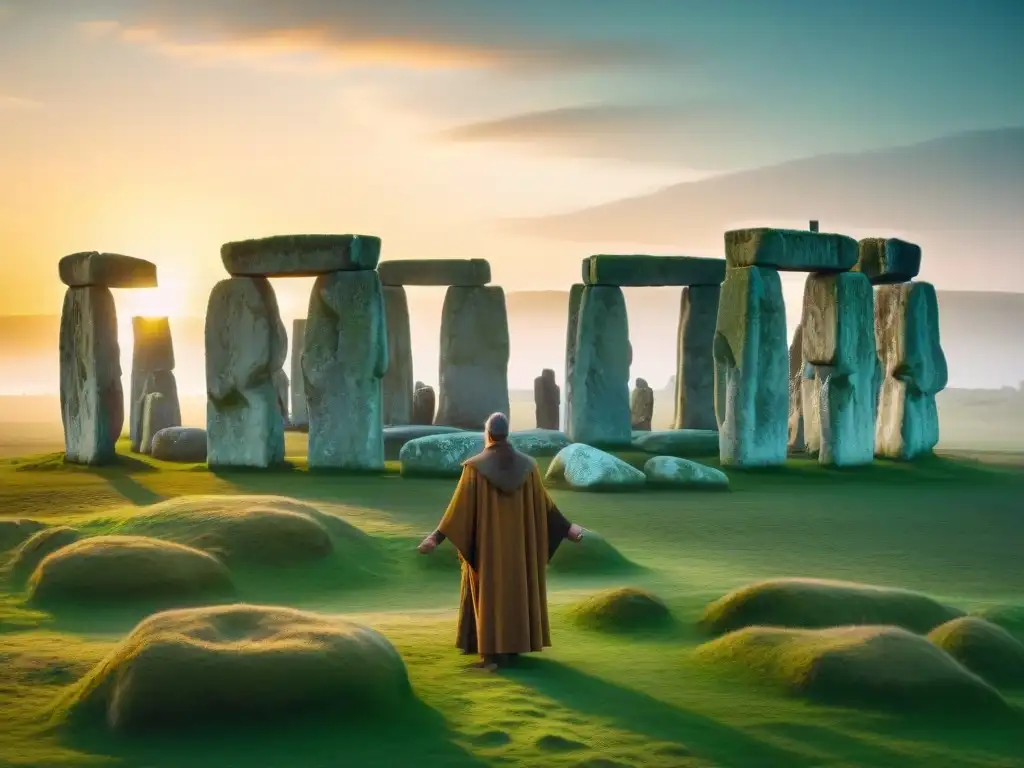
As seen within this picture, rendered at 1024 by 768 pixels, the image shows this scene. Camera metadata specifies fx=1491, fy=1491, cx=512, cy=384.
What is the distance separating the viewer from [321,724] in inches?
300

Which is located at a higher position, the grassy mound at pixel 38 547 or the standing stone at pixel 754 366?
the standing stone at pixel 754 366

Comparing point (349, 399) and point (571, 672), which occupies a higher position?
point (349, 399)

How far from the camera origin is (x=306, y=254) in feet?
69.5

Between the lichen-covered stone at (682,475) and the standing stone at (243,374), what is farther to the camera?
the standing stone at (243,374)

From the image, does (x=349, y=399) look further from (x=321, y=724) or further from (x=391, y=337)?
(x=321, y=724)

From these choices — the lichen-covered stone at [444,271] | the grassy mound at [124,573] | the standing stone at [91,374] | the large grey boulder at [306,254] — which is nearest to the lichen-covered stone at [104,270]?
the standing stone at [91,374]

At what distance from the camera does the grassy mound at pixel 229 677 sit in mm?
7547

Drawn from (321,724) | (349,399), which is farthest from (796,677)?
(349,399)

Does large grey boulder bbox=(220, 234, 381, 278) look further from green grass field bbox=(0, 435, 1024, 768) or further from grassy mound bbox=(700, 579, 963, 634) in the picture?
grassy mound bbox=(700, 579, 963, 634)

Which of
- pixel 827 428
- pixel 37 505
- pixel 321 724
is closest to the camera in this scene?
pixel 321 724

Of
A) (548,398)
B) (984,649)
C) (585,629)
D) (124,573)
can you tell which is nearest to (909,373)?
(548,398)

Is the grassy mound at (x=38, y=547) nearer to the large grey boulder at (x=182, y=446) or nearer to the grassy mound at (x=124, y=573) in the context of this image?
the grassy mound at (x=124, y=573)

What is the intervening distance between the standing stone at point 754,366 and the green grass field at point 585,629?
1256 mm

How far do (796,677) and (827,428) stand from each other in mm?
14794
